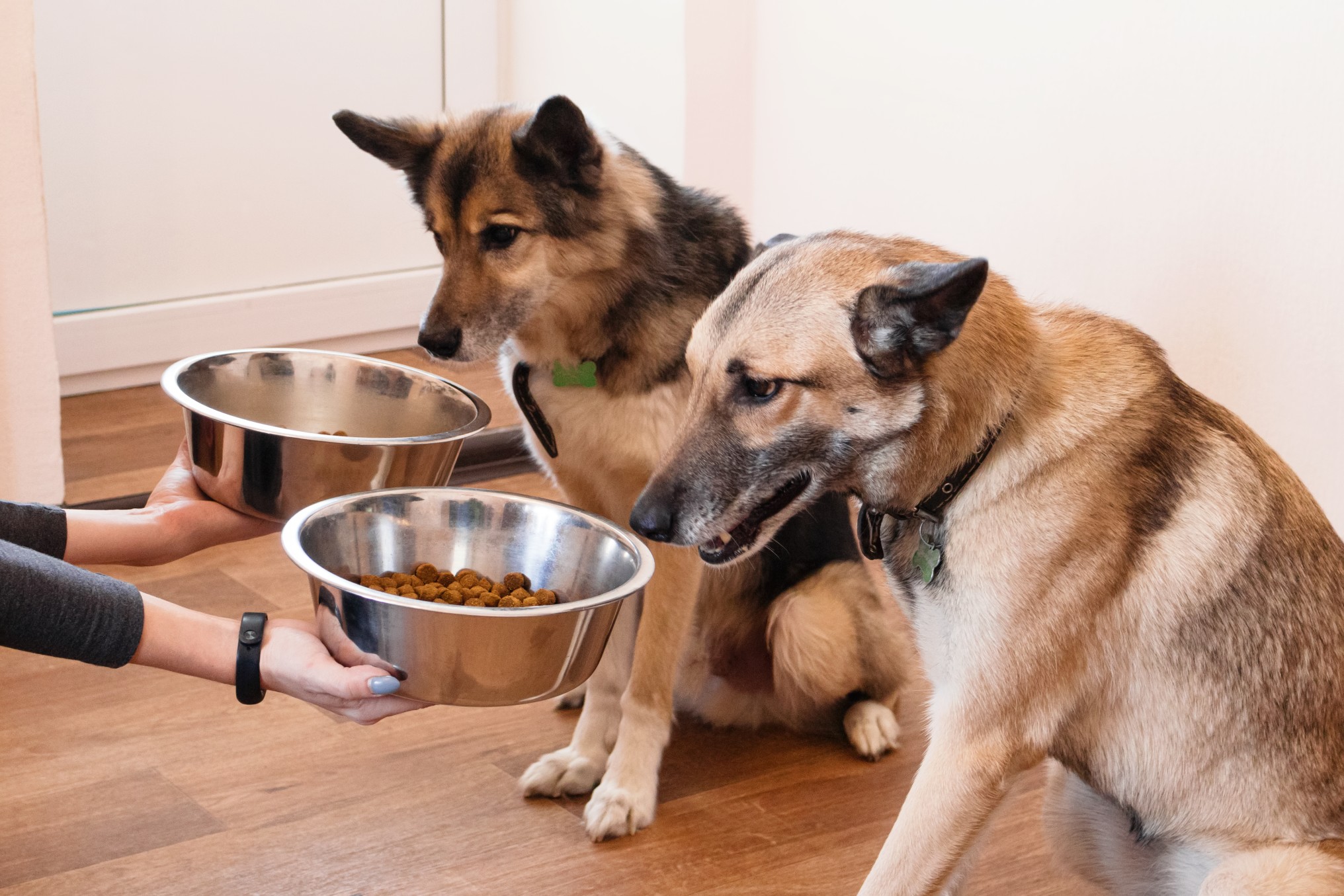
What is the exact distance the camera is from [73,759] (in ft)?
7.14

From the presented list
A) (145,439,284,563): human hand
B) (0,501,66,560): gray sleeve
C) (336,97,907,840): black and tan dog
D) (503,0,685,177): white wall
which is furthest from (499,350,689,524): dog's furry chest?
(503,0,685,177): white wall

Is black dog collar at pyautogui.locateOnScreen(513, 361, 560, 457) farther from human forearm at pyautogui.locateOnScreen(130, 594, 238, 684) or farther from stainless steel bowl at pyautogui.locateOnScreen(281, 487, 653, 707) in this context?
human forearm at pyautogui.locateOnScreen(130, 594, 238, 684)

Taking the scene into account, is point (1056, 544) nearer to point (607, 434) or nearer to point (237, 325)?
point (607, 434)

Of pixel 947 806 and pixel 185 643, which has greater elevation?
pixel 185 643

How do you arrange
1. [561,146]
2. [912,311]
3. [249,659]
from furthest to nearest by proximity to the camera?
[561,146] → [249,659] → [912,311]

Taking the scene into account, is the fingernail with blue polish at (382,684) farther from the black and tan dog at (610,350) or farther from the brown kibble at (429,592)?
the black and tan dog at (610,350)

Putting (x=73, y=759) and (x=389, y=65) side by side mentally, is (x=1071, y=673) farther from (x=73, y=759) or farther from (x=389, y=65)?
(x=389, y=65)

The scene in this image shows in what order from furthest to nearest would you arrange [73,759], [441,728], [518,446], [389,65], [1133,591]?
[389,65] < [518,446] < [441,728] < [73,759] < [1133,591]

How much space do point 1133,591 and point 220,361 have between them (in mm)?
1359

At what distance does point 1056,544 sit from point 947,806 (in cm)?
32

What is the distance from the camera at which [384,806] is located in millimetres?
2096

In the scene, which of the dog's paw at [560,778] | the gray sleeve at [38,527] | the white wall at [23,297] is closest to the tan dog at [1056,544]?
the dog's paw at [560,778]

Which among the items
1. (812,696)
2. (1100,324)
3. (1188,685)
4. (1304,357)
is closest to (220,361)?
(812,696)

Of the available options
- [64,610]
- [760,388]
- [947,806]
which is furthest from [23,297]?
[947,806]
